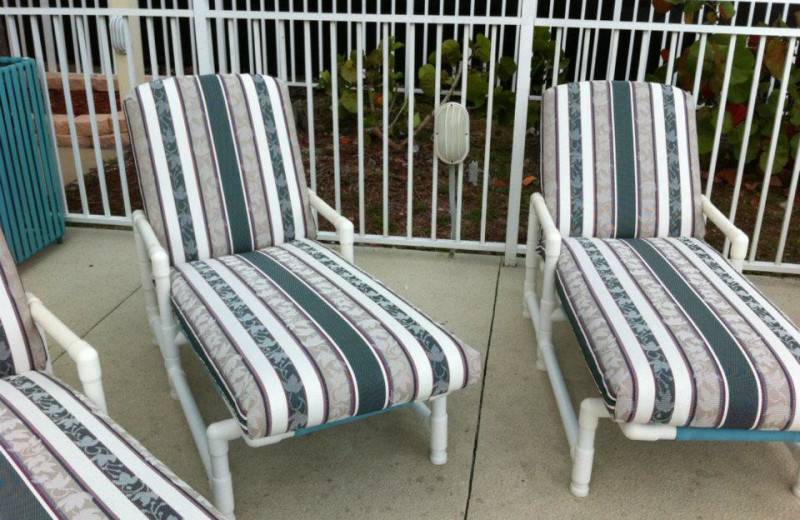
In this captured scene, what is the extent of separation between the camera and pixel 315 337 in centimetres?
204

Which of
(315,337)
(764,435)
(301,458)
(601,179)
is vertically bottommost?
(301,458)

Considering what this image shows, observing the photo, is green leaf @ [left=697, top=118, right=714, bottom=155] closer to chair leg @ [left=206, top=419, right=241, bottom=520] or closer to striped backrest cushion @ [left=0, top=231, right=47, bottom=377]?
chair leg @ [left=206, top=419, right=241, bottom=520]

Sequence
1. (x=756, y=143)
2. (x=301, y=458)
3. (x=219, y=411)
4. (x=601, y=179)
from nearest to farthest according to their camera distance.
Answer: (x=301, y=458) → (x=219, y=411) → (x=601, y=179) → (x=756, y=143)

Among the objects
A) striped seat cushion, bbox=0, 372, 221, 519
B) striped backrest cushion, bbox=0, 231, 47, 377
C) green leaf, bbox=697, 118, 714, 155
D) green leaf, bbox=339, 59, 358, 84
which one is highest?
A: green leaf, bbox=339, 59, 358, 84

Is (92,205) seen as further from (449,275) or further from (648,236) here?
(648,236)

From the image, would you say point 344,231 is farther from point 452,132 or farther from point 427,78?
point 427,78

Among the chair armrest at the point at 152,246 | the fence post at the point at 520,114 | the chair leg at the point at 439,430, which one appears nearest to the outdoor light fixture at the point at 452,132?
the fence post at the point at 520,114

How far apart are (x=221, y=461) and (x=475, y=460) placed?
775 mm

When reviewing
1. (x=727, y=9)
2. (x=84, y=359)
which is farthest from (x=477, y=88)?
(x=84, y=359)

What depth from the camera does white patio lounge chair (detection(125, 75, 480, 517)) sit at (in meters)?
1.93

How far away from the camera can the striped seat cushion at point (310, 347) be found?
1894 mm

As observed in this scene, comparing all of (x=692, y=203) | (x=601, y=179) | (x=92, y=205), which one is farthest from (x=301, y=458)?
(x=92, y=205)

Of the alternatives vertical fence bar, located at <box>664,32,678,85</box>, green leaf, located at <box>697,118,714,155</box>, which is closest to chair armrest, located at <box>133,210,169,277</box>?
vertical fence bar, located at <box>664,32,678,85</box>

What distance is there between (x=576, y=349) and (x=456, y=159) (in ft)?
3.38
